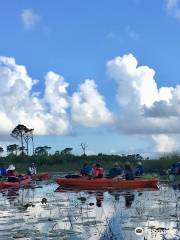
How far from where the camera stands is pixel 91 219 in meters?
16.5

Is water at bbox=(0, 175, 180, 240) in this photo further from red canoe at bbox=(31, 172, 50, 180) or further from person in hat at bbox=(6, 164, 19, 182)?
red canoe at bbox=(31, 172, 50, 180)

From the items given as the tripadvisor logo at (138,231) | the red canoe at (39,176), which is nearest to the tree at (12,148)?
the red canoe at (39,176)

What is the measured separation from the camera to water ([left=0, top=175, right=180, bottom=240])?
13.6 metres

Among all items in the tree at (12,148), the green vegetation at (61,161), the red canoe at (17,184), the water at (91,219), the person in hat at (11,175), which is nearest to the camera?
the water at (91,219)

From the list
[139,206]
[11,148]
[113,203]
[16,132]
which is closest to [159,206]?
[139,206]

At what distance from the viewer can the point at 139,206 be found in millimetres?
20438

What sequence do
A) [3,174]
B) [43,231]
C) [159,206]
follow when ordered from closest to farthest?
[43,231] < [159,206] < [3,174]

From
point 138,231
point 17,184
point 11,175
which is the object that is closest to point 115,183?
point 17,184

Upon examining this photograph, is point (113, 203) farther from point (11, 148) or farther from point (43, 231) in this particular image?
point (11, 148)

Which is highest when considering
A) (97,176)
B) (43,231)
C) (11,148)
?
(11,148)

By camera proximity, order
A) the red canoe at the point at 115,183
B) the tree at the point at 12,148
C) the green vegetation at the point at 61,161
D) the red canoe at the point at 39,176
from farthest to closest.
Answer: the tree at the point at 12,148
the green vegetation at the point at 61,161
the red canoe at the point at 39,176
the red canoe at the point at 115,183

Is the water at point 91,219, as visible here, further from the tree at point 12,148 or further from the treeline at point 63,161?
the tree at point 12,148

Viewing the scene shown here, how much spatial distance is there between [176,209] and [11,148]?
80721 mm

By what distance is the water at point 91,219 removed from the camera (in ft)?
44.7
